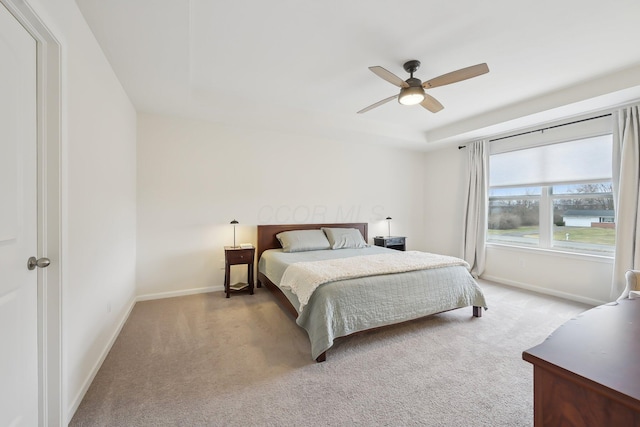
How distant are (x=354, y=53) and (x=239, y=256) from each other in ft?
9.28

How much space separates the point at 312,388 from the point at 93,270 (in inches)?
72.4

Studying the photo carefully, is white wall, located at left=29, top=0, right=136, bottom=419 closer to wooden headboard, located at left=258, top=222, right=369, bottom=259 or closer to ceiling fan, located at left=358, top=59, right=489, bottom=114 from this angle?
wooden headboard, located at left=258, top=222, right=369, bottom=259

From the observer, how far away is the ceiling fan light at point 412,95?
2.58 metres

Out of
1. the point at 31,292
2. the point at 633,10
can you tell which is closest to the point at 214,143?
the point at 31,292

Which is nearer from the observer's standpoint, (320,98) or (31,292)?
(31,292)

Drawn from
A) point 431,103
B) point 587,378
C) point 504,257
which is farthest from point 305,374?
point 504,257

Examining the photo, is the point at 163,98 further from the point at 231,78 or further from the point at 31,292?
the point at 31,292

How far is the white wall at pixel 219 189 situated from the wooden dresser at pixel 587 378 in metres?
3.83

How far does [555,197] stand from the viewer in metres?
3.93

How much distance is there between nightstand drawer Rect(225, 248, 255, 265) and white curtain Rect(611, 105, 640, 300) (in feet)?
14.9

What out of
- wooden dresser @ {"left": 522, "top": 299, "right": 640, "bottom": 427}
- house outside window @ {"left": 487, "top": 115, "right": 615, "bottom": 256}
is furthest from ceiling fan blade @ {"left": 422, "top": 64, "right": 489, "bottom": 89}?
house outside window @ {"left": 487, "top": 115, "right": 615, "bottom": 256}

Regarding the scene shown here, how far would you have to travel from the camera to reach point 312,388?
1847 mm

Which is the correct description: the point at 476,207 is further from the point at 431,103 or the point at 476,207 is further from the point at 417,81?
the point at 417,81

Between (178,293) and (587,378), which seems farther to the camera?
(178,293)
